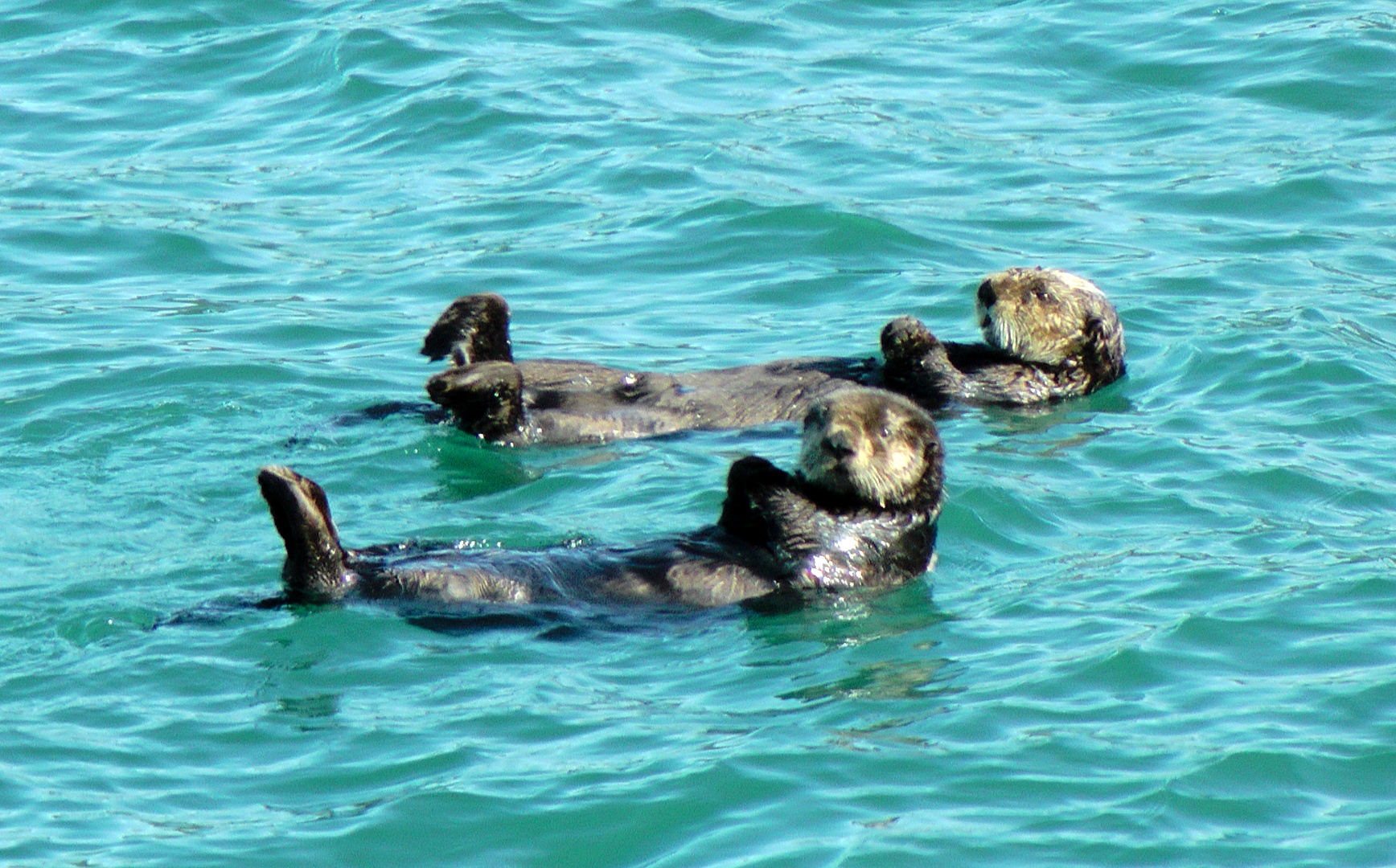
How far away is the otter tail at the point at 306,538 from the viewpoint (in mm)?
5039

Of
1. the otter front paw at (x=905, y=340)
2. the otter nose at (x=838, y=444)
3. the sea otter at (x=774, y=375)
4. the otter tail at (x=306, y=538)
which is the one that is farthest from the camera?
the otter front paw at (x=905, y=340)

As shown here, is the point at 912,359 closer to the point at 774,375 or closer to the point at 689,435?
the point at 774,375

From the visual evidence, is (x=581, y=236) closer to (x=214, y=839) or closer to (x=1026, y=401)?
(x=1026, y=401)

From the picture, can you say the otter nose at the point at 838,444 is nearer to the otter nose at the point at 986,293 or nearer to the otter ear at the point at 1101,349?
the otter nose at the point at 986,293

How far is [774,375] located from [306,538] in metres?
2.93

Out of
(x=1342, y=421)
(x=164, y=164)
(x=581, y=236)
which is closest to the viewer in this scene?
(x=1342, y=421)

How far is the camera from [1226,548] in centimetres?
625

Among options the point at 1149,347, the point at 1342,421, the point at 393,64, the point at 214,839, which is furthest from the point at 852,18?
the point at 214,839

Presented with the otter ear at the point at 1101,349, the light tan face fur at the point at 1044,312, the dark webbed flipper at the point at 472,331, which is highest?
the dark webbed flipper at the point at 472,331

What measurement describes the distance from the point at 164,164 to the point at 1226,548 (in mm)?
7521

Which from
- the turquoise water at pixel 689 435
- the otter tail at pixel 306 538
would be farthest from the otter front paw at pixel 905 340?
the otter tail at pixel 306 538

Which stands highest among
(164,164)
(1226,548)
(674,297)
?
(164,164)

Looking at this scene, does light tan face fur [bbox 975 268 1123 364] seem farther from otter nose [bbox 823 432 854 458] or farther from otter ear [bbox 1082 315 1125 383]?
otter nose [bbox 823 432 854 458]

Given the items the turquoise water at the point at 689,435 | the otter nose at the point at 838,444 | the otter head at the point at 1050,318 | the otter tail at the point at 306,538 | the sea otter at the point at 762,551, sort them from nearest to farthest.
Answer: the turquoise water at the point at 689,435 → the otter tail at the point at 306,538 → the sea otter at the point at 762,551 → the otter nose at the point at 838,444 → the otter head at the point at 1050,318
